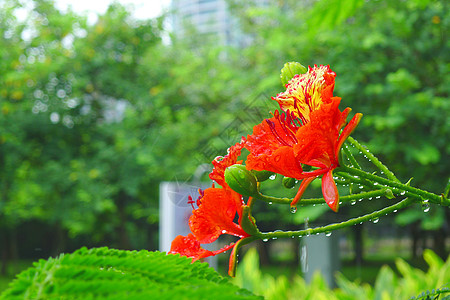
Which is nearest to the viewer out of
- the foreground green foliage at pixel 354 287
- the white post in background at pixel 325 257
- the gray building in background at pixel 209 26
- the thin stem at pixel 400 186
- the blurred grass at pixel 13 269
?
the thin stem at pixel 400 186

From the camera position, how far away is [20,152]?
5.34 m

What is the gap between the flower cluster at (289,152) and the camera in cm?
38

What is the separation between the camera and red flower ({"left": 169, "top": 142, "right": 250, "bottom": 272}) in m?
0.42

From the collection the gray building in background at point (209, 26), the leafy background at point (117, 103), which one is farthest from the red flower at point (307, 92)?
the gray building in background at point (209, 26)

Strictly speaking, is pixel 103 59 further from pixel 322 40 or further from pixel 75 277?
pixel 75 277

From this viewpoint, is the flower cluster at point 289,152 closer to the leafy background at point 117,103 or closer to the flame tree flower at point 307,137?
the flame tree flower at point 307,137

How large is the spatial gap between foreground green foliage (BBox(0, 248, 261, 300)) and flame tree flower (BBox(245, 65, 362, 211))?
10 cm

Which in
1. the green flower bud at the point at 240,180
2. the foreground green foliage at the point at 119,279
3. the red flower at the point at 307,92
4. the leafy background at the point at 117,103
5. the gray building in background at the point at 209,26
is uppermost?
the gray building in background at the point at 209,26

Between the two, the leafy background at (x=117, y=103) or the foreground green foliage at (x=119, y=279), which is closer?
the foreground green foliage at (x=119, y=279)

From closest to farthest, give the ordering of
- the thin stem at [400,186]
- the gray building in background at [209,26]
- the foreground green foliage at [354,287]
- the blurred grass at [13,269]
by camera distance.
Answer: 1. the thin stem at [400,186]
2. the foreground green foliage at [354,287]
3. the gray building in background at [209,26]
4. the blurred grass at [13,269]

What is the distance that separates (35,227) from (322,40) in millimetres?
5338

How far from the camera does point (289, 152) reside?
38cm

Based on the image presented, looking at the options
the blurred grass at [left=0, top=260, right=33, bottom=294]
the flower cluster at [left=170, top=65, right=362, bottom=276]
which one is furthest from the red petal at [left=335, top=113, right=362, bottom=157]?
the blurred grass at [left=0, top=260, right=33, bottom=294]

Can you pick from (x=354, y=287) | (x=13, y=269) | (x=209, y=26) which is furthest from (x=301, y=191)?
(x=13, y=269)
